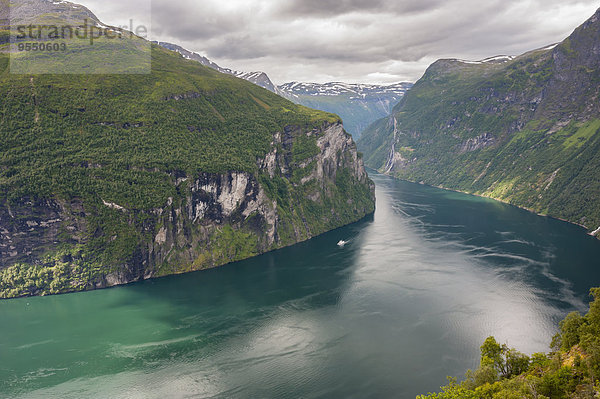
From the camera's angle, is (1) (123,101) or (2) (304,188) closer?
(1) (123,101)

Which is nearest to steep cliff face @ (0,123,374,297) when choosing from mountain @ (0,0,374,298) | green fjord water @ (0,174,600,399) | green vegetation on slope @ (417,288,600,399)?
mountain @ (0,0,374,298)

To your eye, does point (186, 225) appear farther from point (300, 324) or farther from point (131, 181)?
point (300, 324)

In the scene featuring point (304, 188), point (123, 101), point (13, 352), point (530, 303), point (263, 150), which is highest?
point (123, 101)

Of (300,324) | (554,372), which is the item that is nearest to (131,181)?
(300,324)

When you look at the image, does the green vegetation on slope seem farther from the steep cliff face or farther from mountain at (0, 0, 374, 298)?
mountain at (0, 0, 374, 298)

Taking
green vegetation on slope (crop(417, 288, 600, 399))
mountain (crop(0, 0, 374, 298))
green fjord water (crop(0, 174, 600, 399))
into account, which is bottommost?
green fjord water (crop(0, 174, 600, 399))

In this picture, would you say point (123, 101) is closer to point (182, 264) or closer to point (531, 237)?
point (182, 264)

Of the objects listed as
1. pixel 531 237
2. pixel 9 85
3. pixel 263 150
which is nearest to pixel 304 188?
pixel 263 150
